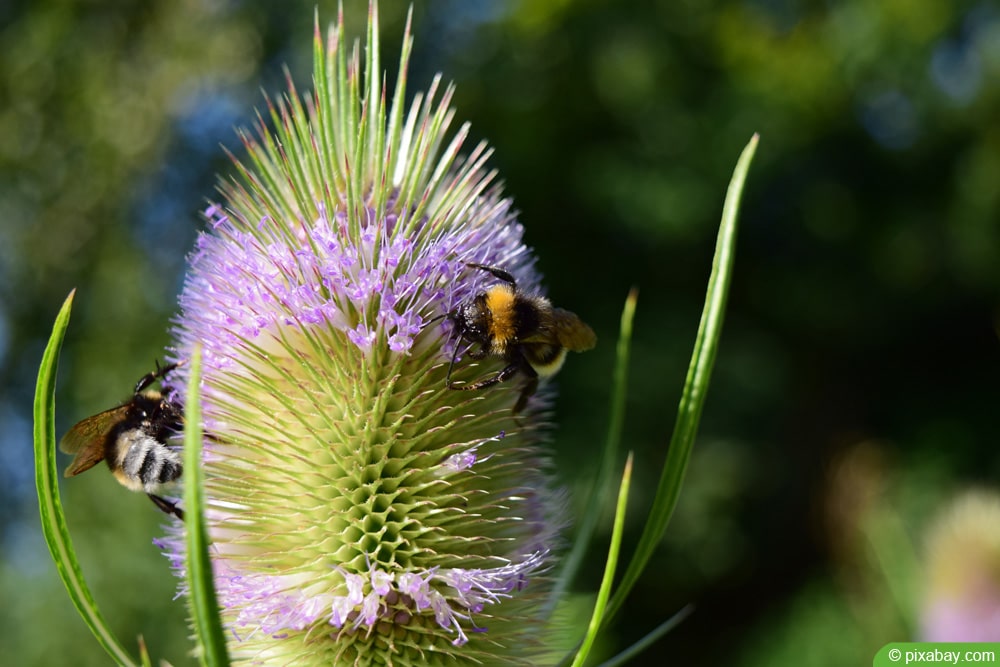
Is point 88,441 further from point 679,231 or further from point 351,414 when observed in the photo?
point 679,231

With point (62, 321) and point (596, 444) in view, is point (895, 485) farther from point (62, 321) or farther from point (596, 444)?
point (62, 321)

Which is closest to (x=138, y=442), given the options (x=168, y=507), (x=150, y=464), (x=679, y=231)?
(x=150, y=464)

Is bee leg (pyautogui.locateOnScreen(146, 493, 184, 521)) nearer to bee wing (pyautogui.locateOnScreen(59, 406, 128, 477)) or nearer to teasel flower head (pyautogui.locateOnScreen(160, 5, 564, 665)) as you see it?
teasel flower head (pyautogui.locateOnScreen(160, 5, 564, 665))

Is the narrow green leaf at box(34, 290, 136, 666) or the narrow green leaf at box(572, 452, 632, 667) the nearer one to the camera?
the narrow green leaf at box(572, 452, 632, 667)

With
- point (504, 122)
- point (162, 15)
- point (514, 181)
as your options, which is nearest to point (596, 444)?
point (514, 181)

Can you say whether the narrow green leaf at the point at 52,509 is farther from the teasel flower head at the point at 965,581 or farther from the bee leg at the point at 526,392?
the teasel flower head at the point at 965,581

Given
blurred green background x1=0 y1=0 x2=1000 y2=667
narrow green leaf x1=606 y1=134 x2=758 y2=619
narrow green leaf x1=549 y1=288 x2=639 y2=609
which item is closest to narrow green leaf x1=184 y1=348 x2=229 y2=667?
narrow green leaf x1=606 y1=134 x2=758 y2=619
